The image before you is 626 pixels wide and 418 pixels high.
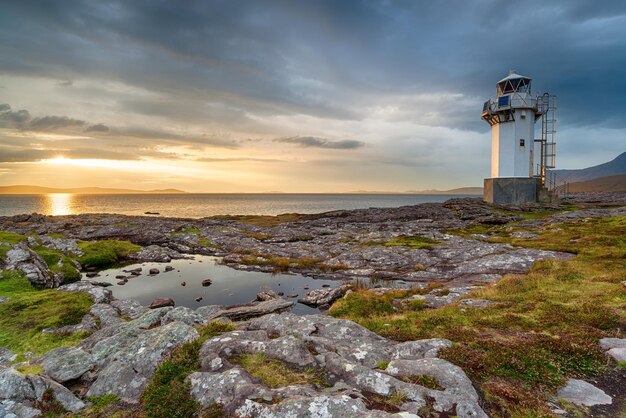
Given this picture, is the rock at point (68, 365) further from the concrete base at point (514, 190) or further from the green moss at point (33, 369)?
the concrete base at point (514, 190)

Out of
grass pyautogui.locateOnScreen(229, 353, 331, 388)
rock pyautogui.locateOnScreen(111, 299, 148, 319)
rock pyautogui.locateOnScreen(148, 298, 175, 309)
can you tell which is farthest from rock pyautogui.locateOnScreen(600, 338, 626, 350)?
rock pyautogui.locateOnScreen(148, 298, 175, 309)

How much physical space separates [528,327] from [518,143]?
8000 centimetres

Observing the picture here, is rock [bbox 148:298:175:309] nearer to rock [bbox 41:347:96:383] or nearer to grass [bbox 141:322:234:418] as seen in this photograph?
rock [bbox 41:347:96:383]

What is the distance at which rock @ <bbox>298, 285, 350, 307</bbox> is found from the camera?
31000 millimetres

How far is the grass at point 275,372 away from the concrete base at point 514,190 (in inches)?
3562

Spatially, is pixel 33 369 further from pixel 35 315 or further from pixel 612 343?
pixel 612 343

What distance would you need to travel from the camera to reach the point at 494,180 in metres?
86.2

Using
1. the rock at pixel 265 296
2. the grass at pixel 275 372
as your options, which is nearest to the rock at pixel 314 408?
the grass at pixel 275 372

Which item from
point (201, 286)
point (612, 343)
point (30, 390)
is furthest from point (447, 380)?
point (201, 286)

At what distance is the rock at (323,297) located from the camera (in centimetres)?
3100

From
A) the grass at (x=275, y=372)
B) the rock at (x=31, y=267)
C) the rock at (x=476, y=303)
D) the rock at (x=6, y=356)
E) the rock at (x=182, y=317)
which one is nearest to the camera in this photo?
the grass at (x=275, y=372)

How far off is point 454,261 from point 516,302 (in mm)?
22970

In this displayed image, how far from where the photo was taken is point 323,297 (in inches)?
1248

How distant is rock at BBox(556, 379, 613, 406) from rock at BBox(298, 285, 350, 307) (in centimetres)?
2169
